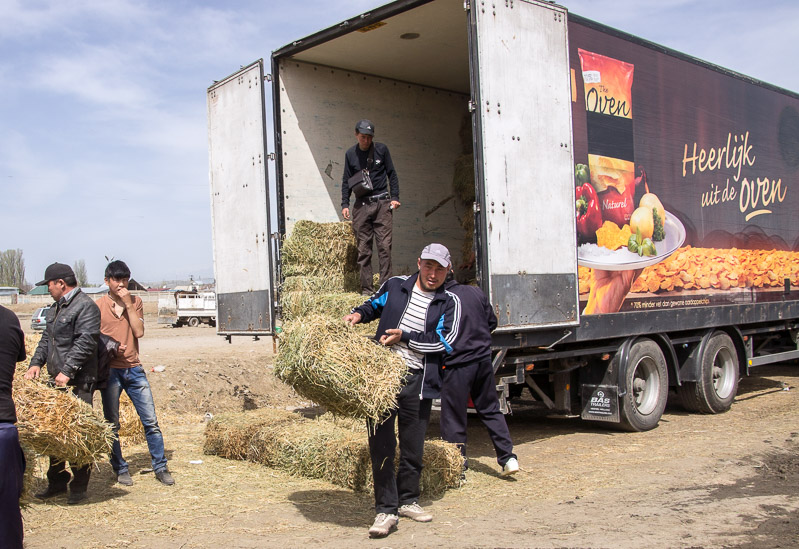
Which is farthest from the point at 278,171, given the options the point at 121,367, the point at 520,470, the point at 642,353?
the point at 642,353

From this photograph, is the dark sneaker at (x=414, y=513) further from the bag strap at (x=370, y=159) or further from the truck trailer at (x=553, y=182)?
the bag strap at (x=370, y=159)

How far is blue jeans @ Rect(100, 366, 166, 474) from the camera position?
630cm

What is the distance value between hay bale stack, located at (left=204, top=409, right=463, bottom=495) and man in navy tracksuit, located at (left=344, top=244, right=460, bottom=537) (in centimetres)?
75

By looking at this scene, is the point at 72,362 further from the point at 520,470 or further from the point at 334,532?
the point at 520,470

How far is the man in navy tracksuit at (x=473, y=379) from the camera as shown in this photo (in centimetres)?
601

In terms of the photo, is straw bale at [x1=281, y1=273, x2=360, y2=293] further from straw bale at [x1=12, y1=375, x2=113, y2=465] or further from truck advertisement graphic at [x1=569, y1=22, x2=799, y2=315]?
straw bale at [x1=12, y1=375, x2=113, y2=465]

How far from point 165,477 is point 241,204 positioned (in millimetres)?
3112

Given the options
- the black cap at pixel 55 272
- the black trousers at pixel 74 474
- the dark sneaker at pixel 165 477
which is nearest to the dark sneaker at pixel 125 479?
the dark sneaker at pixel 165 477

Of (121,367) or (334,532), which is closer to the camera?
(334,532)

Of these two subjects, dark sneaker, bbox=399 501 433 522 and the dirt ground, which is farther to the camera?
dark sneaker, bbox=399 501 433 522

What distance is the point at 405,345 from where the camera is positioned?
4.95 m

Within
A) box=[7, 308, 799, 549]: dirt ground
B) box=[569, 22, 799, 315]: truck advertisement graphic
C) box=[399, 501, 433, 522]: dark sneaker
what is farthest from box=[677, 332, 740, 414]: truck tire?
box=[399, 501, 433, 522]: dark sneaker

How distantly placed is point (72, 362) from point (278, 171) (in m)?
3.16

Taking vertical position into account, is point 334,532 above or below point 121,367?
below
